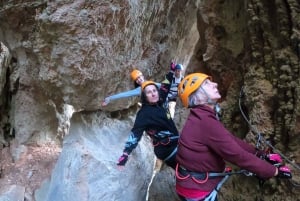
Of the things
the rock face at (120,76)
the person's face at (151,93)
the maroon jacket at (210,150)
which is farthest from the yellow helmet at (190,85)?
the person's face at (151,93)

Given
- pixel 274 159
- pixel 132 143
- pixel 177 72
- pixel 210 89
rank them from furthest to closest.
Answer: pixel 177 72 → pixel 132 143 → pixel 210 89 → pixel 274 159

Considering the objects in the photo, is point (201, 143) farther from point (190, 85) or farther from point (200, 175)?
point (190, 85)

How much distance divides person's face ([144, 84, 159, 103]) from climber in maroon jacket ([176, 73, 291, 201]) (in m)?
0.85

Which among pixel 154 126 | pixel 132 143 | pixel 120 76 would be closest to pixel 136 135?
pixel 132 143

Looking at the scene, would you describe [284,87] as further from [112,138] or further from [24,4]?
[24,4]

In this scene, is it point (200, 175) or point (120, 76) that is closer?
point (200, 175)

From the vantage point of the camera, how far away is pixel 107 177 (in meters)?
5.52

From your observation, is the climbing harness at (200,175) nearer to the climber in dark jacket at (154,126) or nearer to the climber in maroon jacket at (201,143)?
the climber in maroon jacket at (201,143)

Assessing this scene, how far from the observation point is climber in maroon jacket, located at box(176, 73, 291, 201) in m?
3.11

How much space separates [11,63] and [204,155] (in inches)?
291

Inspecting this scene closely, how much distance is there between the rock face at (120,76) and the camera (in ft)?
11.7

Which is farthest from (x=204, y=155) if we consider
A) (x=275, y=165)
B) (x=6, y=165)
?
(x=6, y=165)

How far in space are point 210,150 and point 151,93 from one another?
1.20m

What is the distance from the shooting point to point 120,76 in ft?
19.5
